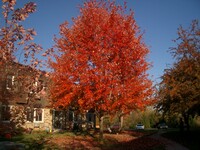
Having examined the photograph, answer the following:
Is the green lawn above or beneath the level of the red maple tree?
beneath

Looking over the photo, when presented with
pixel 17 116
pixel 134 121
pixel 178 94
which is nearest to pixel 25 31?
pixel 17 116

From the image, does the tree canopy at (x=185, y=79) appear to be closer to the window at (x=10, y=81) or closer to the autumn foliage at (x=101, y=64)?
the autumn foliage at (x=101, y=64)

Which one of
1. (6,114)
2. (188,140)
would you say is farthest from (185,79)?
(6,114)

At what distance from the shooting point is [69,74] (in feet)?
58.6

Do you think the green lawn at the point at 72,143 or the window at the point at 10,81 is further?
the green lawn at the point at 72,143

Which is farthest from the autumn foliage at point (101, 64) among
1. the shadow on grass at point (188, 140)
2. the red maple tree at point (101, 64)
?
the shadow on grass at point (188, 140)

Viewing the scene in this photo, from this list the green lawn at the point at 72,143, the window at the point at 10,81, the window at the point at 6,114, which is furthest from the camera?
the green lawn at the point at 72,143

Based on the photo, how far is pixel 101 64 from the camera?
58.3ft

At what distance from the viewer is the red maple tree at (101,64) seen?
1747 cm

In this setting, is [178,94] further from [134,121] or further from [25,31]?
[134,121]

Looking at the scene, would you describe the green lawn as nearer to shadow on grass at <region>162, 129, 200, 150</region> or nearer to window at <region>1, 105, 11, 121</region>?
shadow on grass at <region>162, 129, 200, 150</region>

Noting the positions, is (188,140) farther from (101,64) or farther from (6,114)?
(6,114)

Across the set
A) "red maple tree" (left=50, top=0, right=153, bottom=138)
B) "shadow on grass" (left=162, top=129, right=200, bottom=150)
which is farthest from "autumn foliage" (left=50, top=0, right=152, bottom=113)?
"shadow on grass" (left=162, top=129, right=200, bottom=150)

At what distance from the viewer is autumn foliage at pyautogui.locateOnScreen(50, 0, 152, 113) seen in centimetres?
1747
